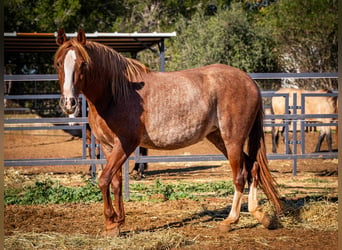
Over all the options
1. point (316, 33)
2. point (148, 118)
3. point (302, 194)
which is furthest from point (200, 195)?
point (316, 33)

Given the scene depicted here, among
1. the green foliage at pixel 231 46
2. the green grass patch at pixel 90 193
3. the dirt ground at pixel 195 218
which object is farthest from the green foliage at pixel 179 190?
the green foliage at pixel 231 46

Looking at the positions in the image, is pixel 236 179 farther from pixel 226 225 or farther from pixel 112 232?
pixel 112 232

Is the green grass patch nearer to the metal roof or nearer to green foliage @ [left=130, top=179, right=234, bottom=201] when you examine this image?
Answer: green foliage @ [left=130, top=179, right=234, bottom=201]

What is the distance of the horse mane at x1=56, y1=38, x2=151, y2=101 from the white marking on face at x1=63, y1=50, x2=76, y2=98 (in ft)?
0.42

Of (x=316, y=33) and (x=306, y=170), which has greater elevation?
(x=316, y=33)

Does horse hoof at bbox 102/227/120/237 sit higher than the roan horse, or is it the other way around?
the roan horse

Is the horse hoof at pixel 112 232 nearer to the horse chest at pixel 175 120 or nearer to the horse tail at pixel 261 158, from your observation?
the horse chest at pixel 175 120

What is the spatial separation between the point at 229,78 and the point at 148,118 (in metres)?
1.12

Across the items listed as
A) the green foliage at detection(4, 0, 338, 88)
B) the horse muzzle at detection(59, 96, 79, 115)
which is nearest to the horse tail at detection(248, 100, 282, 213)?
the horse muzzle at detection(59, 96, 79, 115)

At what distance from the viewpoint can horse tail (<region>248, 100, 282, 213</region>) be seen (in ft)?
16.9

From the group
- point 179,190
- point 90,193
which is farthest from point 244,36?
point 90,193

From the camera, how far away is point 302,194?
6.83 meters

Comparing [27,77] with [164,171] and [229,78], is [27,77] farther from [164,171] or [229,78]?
[164,171]

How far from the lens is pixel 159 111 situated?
477 cm
